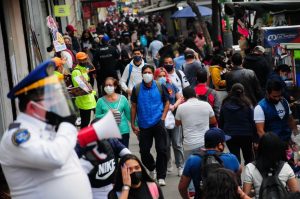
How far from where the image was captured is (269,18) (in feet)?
50.1

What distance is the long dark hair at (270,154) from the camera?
5.81 metres

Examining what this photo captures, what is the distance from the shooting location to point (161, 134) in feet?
31.2

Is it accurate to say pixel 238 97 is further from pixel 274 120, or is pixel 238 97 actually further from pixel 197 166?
pixel 197 166

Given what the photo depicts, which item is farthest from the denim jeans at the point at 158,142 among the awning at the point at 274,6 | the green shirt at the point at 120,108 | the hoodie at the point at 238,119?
the awning at the point at 274,6

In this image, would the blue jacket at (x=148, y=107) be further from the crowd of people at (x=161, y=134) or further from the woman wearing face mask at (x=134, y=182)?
the woman wearing face mask at (x=134, y=182)

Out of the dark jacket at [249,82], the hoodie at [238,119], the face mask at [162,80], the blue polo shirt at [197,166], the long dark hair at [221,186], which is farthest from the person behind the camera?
the dark jacket at [249,82]

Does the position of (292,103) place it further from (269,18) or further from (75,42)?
(75,42)

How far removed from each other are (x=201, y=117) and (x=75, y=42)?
12404 millimetres

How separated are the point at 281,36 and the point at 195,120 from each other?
438 cm

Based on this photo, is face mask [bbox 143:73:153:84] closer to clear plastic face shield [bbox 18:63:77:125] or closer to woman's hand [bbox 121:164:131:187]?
woman's hand [bbox 121:164:131:187]

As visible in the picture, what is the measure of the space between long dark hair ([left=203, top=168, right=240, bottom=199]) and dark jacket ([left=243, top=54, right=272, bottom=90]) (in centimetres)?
706

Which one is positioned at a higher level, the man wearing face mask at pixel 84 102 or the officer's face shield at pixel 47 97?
the officer's face shield at pixel 47 97

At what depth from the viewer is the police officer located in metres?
3.81

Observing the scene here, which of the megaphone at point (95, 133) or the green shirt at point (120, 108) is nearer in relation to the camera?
the megaphone at point (95, 133)
